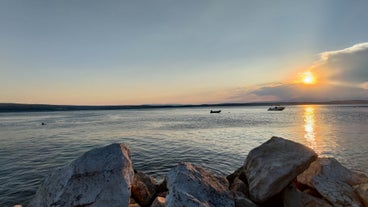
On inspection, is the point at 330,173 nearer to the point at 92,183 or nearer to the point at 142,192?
the point at 142,192

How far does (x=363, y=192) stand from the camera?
7922mm

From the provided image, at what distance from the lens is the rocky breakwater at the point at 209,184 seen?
688cm

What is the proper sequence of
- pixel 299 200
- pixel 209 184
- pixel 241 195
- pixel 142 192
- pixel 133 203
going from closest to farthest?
pixel 209 184, pixel 299 200, pixel 133 203, pixel 241 195, pixel 142 192

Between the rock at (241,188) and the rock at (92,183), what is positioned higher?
the rock at (92,183)

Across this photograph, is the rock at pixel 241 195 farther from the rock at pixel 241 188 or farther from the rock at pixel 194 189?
the rock at pixel 194 189

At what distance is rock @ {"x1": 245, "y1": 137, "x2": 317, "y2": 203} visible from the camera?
8.51m

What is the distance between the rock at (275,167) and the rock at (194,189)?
1617mm

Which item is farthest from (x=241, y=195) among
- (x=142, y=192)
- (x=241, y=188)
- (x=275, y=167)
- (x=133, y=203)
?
(x=133, y=203)

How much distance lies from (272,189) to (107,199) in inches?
207

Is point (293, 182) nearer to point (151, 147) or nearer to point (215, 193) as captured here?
point (215, 193)

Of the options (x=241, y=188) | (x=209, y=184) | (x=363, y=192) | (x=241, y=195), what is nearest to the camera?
(x=209, y=184)

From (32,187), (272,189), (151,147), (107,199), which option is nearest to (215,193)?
(272,189)

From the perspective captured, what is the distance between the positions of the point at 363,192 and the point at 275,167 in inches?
103

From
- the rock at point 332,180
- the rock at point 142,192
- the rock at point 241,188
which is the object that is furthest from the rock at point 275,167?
the rock at point 142,192
